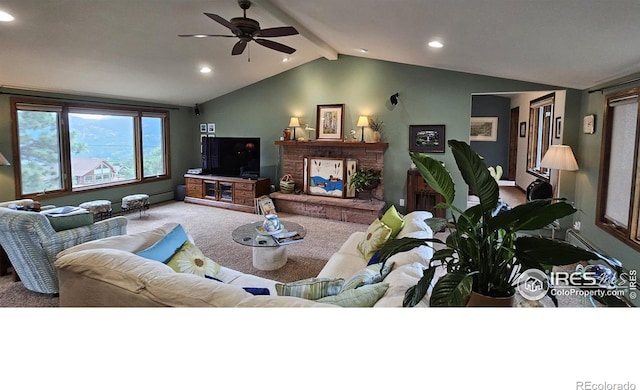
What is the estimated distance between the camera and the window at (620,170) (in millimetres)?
2408

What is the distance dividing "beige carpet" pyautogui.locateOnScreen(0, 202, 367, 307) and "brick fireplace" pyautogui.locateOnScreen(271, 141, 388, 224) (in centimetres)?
18

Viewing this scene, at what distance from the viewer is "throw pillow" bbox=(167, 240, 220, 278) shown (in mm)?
2232

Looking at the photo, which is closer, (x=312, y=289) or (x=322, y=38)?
(x=312, y=289)

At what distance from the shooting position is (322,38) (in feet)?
15.8

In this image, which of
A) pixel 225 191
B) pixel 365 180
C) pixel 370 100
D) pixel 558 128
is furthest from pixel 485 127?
pixel 225 191

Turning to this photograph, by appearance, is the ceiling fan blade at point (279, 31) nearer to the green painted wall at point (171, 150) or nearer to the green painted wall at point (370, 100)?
the green painted wall at point (370, 100)

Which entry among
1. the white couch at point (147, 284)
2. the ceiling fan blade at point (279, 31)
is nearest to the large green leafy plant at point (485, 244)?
the white couch at point (147, 284)

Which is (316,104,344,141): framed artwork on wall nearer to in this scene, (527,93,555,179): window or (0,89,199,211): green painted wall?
(0,89,199,211): green painted wall

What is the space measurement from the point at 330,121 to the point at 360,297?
15.8 feet

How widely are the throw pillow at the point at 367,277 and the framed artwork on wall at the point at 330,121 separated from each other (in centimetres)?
418

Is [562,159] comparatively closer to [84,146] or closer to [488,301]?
[488,301]

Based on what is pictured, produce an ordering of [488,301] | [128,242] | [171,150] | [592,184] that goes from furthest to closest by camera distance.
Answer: [171,150] < [592,184] < [128,242] < [488,301]
